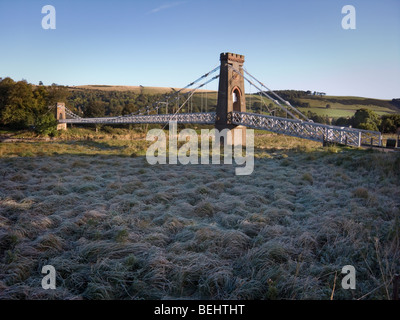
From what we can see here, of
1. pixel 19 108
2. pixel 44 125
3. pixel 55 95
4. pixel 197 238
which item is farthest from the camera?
pixel 55 95

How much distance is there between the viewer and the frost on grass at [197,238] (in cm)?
296

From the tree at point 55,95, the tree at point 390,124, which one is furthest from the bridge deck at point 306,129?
the tree at point 55,95

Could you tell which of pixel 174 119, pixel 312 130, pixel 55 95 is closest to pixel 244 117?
pixel 312 130

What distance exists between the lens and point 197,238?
3.99m

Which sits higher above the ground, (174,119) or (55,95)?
(55,95)

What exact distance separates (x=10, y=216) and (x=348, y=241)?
5.61 metres

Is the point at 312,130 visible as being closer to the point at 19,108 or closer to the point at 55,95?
the point at 19,108

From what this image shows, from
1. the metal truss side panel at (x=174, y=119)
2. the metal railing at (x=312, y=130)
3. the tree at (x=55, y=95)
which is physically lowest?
the metal railing at (x=312, y=130)

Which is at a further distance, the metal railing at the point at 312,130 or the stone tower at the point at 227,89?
the stone tower at the point at 227,89

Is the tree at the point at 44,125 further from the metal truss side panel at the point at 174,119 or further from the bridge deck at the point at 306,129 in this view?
the bridge deck at the point at 306,129

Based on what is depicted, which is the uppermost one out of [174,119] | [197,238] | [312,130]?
[174,119]

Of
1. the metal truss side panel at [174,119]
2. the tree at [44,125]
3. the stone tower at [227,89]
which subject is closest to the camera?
the stone tower at [227,89]

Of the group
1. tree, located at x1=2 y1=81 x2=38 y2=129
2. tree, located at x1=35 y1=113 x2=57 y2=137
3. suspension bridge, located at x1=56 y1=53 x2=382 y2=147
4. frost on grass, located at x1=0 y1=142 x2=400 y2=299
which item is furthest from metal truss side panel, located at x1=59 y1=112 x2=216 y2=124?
frost on grass, located at x1=0 y1=142 x2=400 y2=299

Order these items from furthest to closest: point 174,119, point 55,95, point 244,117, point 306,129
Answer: point 55,95, point 174,119, point 244,117, point 306,129
